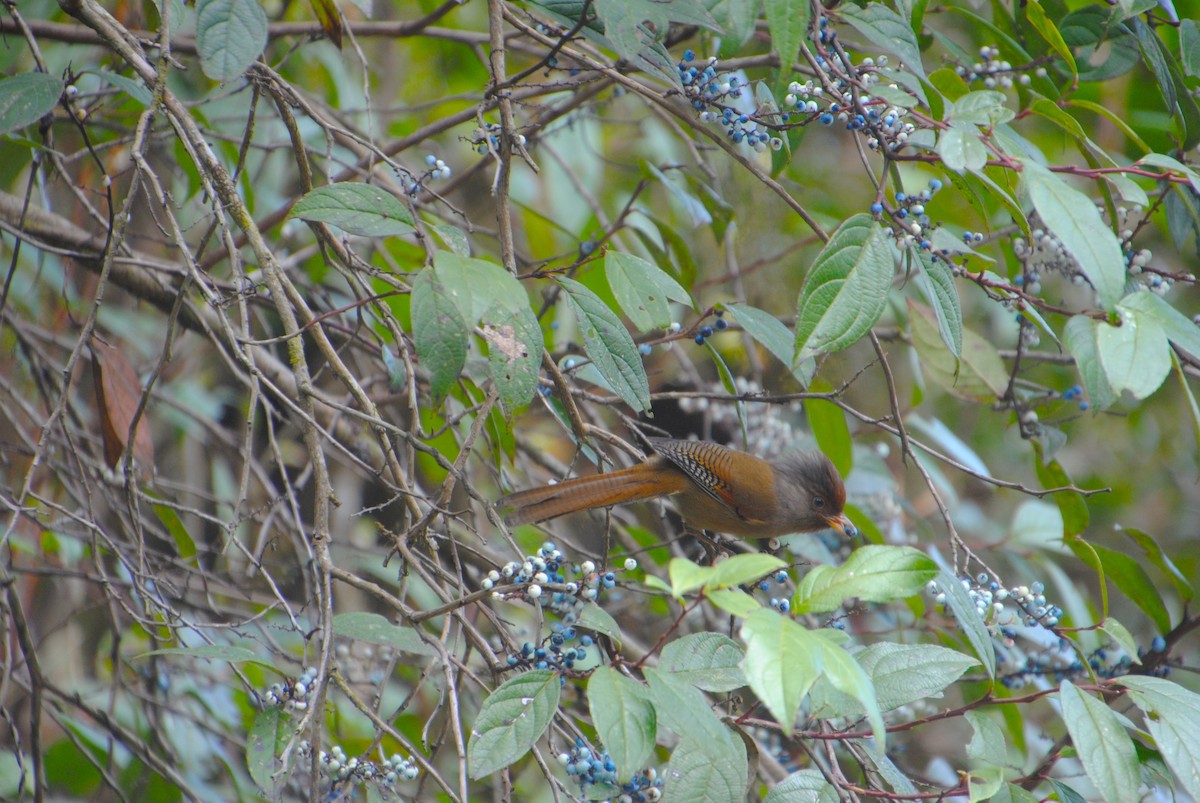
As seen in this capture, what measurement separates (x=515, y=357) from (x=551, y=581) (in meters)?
0.47

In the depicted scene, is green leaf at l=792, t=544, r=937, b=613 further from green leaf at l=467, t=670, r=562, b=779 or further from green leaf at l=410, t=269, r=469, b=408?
green leaf at l=410, t=269, r=469, b=408

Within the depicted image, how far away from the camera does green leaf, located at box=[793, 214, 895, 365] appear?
6.50 ft

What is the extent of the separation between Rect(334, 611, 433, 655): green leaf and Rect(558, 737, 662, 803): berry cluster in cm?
37

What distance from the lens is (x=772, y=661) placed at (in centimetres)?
145

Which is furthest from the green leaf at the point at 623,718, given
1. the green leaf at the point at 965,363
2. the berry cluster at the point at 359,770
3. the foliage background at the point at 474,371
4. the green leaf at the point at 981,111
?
the green leaf at the point at 965,363

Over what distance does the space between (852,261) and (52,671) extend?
14.6 feet

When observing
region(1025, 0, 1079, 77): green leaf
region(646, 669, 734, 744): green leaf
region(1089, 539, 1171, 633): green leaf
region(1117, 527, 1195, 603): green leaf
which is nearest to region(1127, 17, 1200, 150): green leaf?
region(1025, 0, 1079, 77): green leaf

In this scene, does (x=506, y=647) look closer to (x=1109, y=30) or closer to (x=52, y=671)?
(x=1109, y=30)

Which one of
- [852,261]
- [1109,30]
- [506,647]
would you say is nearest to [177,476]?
[506,647]

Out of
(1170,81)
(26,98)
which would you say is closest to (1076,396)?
(1170,81)

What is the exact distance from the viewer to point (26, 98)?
2391 mm

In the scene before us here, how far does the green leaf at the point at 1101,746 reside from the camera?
1944 mm

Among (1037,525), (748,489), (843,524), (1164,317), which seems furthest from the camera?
(1037,525)

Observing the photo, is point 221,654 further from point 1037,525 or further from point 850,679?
point 1037,525
